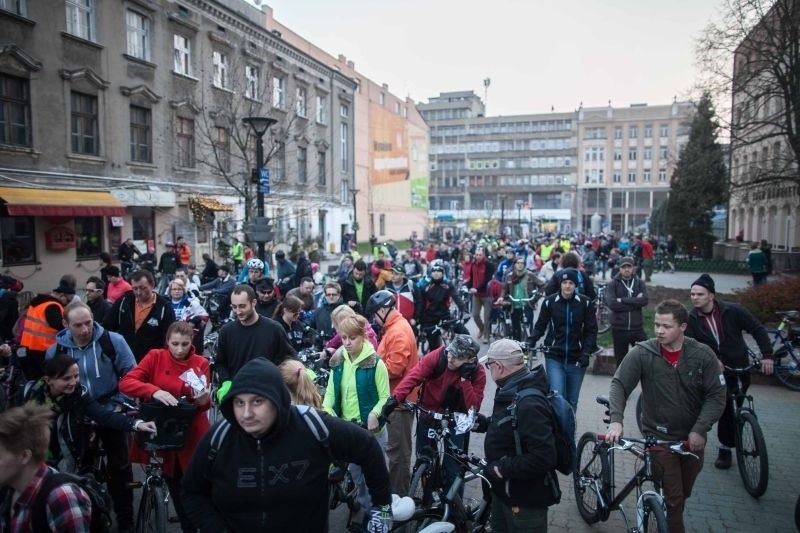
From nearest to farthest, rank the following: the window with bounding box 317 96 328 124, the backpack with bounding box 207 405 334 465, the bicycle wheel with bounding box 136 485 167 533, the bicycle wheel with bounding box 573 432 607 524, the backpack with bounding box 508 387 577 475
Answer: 1. the backpack with bounding box 207 405 334 465
2. the backpack with bounding box 508 387 577 475
3. the bicycle wheel with bounding box 136 485 167 533
4. the bicycle wheel with bounding box 573 432 607 524
5. the window with bounding box 317 96 328 124

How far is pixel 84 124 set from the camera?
19.3 meters

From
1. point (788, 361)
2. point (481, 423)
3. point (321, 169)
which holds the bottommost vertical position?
point (788, 361)

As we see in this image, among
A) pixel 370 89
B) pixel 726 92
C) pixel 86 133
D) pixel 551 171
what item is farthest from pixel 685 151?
pixel 551 171

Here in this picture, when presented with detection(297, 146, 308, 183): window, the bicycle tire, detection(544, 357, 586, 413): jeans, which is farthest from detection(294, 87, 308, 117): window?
detection(544, 357, 586, 413): jeans

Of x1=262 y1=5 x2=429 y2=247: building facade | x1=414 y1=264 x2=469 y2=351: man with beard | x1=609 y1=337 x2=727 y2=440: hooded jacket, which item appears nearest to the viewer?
x1=609 y1=337 x2=727 y2=440: hooded jacket

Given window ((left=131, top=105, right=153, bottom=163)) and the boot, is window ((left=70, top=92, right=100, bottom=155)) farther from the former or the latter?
the boot

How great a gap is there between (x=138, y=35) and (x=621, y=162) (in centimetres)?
7652

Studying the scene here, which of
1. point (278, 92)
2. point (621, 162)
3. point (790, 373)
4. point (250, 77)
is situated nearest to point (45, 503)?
point (790, 373)

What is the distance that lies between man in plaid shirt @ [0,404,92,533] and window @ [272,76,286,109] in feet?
99.4

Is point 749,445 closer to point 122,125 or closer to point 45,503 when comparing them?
point 45,503

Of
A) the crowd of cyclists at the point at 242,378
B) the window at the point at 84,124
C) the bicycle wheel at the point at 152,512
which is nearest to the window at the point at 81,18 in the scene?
the window at the point at 84,124

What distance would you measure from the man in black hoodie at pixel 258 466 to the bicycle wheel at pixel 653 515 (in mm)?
2383

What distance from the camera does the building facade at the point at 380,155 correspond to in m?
43.4

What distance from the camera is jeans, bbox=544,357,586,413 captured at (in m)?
6.12
